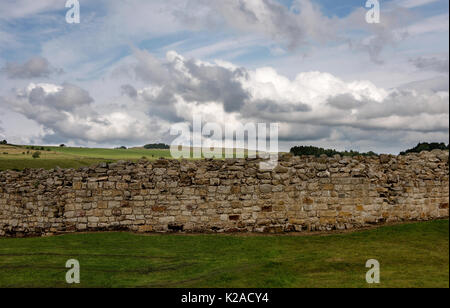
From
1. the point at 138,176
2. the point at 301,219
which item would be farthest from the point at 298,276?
the point at 138,176

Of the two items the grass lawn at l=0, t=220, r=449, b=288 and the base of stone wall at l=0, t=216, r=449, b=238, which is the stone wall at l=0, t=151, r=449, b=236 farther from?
the grass lawn at l=0, t=220, r=449, b=288

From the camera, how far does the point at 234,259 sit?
13438 millimetres

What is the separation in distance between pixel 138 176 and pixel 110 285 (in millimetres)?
7896

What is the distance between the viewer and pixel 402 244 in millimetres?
14898

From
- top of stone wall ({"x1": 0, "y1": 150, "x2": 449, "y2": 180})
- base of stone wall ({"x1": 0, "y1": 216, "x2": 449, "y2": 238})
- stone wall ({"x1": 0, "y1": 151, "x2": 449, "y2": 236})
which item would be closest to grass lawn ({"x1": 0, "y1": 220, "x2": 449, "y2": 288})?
base of stone wall ({"x1": 0, "y1": 216, "x2": 449, "y2": 238})

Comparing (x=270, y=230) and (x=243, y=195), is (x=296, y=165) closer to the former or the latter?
(x=243, y=195)

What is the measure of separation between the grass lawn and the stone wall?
906 millimetres

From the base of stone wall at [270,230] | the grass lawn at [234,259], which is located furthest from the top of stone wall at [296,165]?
the grass lawn at [234,259]

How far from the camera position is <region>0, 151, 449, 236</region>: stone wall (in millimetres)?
17875

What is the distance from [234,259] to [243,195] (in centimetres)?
477

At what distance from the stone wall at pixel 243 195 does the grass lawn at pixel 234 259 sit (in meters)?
0.91

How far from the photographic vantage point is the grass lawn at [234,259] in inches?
435

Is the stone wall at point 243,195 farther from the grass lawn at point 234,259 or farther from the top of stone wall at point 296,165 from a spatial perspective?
the grass lawn at point 234,259

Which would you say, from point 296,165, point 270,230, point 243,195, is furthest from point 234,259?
point 296,165
